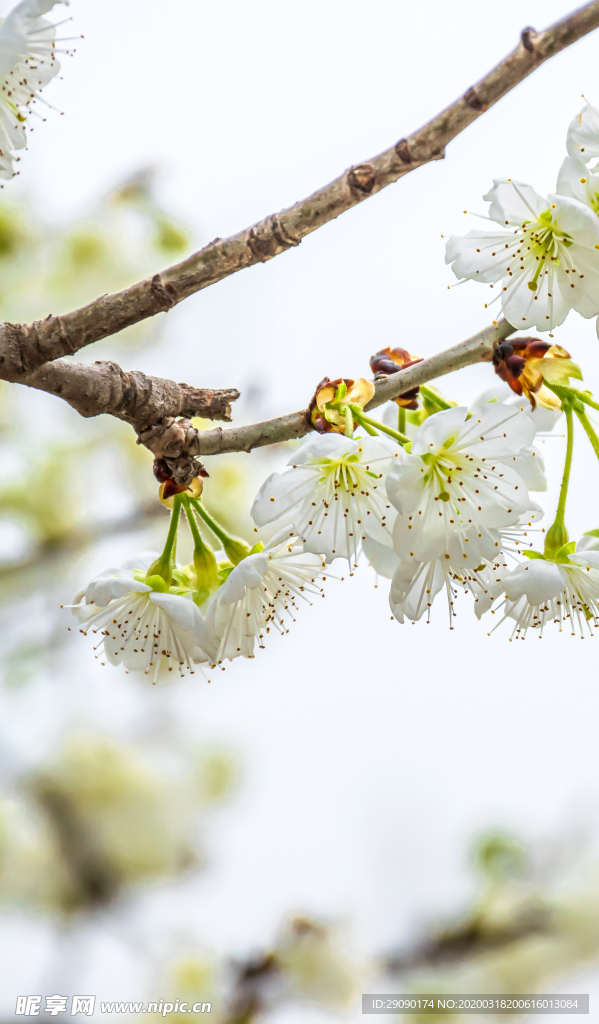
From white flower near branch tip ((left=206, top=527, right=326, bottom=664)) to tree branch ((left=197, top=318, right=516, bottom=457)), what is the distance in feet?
0.19

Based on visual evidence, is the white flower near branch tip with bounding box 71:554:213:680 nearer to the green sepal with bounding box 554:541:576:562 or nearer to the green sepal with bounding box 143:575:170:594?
the green sepal with bounding box 143:575:170:594

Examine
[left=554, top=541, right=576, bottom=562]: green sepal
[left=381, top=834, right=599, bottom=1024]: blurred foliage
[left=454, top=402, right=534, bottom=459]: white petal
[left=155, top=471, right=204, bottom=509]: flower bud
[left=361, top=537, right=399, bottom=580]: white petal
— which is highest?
[left=155, top=471, right=204, bottom=509]: flower bud

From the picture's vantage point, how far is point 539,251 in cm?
47

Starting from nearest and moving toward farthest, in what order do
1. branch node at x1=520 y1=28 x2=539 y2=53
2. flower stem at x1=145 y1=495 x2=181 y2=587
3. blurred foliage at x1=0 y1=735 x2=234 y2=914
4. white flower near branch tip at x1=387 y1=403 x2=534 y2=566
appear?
branch node at x1=520 y1=28 x2=539 y2=53, white flower near branch tip at x1=387 y1=403 x2=534 y2=566, flower stem at x1=145 y1=495 x2=181 y2=587, blurred foliage at x1=0 y1=735 x2=234 y2=914

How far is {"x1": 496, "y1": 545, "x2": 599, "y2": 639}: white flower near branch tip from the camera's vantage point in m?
0.46

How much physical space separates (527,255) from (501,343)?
0.21 feet

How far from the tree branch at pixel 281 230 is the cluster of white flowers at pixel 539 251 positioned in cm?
11

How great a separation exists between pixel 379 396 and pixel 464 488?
7cm

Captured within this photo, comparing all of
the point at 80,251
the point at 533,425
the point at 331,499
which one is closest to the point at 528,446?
the point at 533,425

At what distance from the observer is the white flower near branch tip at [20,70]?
513 millimetres

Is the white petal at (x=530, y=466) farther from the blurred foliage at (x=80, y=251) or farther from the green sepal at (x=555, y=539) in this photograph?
the blurred foliage at (x=80, y=251)

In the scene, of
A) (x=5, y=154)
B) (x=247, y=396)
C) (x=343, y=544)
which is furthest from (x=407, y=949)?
(x=5, y=154)

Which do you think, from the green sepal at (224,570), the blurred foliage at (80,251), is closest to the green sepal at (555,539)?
the green sepal at (224,570)

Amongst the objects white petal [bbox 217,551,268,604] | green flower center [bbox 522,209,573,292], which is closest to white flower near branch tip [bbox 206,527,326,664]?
white petal [bbox 217,551,268,604]
